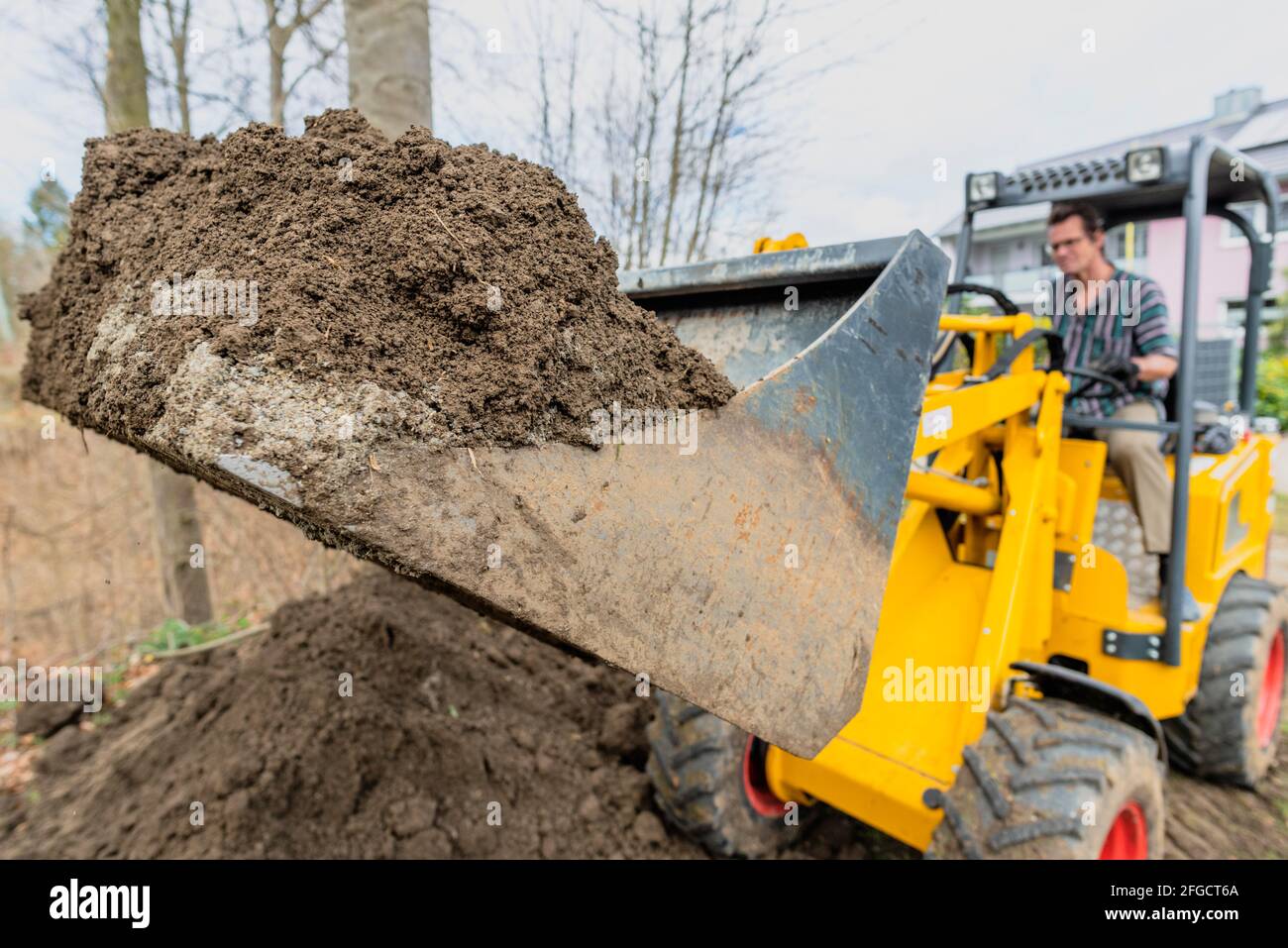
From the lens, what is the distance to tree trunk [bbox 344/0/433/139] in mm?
3750

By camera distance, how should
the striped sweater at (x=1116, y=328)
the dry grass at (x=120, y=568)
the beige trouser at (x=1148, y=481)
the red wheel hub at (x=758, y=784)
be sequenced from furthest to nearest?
the dry grass at (x=120, y=568), the striped sweater at (x=1116, y=328), the beige trouser at (x=1148, y=481), the red wheel hub at (x=758, y=784)

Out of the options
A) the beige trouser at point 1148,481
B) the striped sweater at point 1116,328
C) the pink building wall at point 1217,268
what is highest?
the pink building wall at point 1217,268

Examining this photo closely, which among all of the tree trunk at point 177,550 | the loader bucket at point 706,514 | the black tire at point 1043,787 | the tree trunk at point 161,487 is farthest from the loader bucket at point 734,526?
the tree trunk at point 177,550

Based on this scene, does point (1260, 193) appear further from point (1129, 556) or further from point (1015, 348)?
point (1015, 348)

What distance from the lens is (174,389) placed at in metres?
1.24

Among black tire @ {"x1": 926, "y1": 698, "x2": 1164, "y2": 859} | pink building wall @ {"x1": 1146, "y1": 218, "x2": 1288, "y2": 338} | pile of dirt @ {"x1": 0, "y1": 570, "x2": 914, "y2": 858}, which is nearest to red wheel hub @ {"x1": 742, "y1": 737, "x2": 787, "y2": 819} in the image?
pile of dirt @ {"x1": 0, "y1": 570, "x2": 914, "y2": 858}

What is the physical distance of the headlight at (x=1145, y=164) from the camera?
290 cm

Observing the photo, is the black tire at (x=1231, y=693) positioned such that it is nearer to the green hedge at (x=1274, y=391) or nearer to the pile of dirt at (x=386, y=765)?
the pile of dirt at (x=386, y=765)

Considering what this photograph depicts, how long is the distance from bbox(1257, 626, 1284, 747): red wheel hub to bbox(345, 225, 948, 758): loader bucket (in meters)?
3.85

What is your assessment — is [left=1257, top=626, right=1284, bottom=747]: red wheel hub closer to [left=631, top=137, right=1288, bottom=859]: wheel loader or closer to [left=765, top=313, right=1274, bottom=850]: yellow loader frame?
[left=631, top=137, right=1288, bottom=859]: wheel loader

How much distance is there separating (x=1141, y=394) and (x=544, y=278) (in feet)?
9.71

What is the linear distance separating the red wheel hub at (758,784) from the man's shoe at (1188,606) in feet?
5.48

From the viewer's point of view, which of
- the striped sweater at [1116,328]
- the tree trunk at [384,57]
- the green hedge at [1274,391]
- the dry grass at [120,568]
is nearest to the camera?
the striped sweater at [1116,328]

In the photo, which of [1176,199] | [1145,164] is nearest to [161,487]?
[1145,164]
